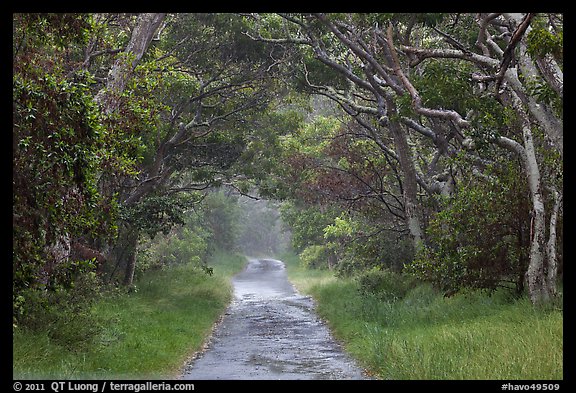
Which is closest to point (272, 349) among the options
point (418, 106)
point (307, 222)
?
point (418, 106)

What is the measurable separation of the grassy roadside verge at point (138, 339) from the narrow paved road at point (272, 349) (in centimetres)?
54

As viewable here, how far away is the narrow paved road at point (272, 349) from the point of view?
454 inches

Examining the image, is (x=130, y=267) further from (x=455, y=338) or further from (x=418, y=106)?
(x=455, y=338)

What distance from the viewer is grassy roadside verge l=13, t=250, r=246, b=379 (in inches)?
A: 408

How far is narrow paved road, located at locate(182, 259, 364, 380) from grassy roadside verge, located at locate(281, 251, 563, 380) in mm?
586

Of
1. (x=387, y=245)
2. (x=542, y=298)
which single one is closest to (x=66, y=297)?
(x=542, y=298)

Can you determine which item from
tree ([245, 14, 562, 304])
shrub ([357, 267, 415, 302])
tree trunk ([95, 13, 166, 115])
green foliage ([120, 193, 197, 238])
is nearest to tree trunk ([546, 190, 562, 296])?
tree ([245, 14, 562, 304])

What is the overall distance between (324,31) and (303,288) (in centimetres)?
1769

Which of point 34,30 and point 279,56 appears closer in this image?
point 34,30

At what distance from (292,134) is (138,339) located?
16.1m

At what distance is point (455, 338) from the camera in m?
11.2

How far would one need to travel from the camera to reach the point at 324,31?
19.1 metres
